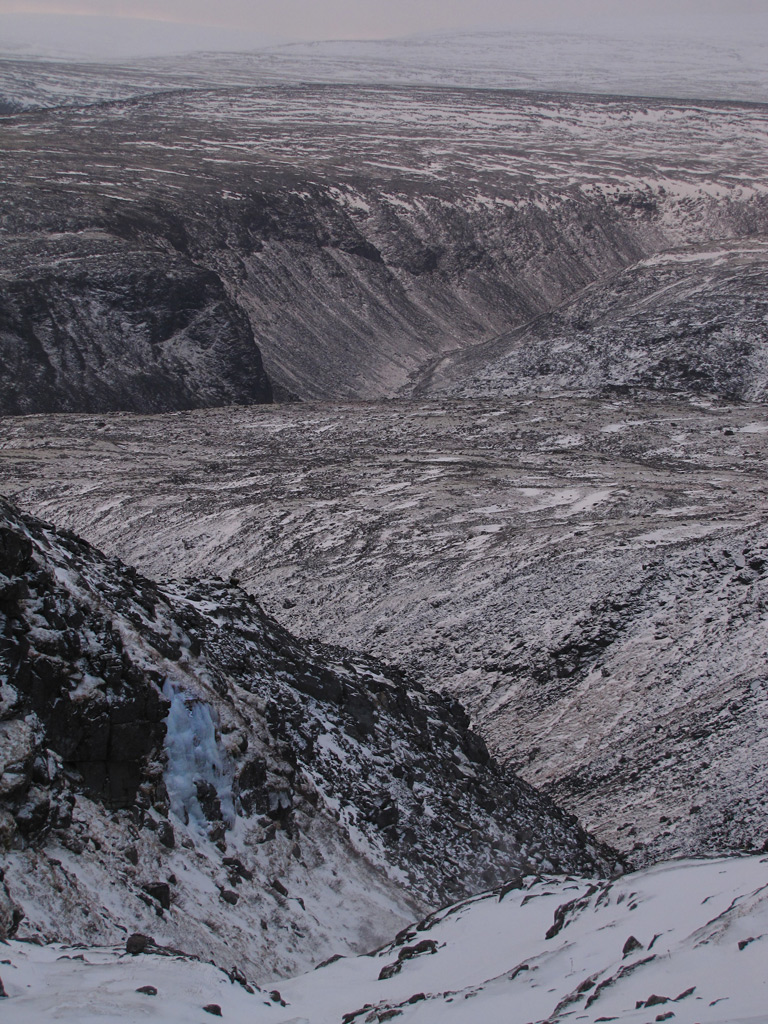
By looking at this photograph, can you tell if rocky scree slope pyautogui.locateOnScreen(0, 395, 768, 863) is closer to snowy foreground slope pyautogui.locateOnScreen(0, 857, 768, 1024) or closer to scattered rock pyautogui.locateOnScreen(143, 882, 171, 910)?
snowy foreground slope pyautogui.locateOnScreen(0, 857, 768, 1024)

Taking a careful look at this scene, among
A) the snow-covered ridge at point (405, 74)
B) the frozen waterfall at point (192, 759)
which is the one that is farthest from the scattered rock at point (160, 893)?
the snow-covered ridge at point (405, 74)

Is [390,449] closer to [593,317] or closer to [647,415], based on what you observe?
[647,415]

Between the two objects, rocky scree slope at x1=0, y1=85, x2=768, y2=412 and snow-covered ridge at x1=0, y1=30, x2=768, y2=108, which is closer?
rocky scree slope at x1=0, y1=85, x2=768, y2=412

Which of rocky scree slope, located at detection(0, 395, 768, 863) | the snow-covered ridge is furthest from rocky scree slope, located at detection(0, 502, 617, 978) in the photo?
the snow-covered ridge

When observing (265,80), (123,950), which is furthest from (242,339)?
(265,80)

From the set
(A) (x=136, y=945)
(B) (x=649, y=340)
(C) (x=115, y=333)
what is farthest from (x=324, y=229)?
(A) (x=136, y=945)

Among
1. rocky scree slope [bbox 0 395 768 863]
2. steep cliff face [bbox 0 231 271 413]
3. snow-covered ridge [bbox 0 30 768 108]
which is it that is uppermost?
snow-covered ridge [bbox 0 30 768 108]
